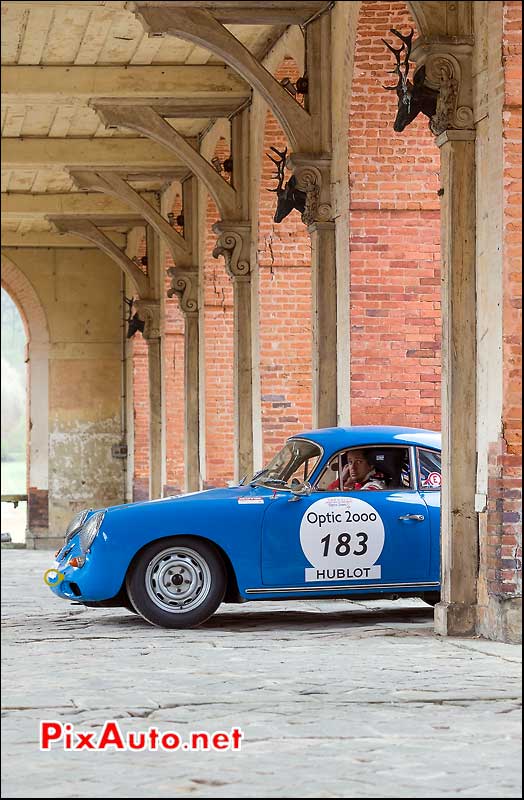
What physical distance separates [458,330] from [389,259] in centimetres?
304

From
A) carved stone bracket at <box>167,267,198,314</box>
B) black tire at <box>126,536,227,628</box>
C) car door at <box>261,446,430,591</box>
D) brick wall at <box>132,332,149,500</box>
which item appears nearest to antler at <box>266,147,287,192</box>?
carved stone bracket at <box>167,267,198,314</box>

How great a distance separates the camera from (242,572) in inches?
385

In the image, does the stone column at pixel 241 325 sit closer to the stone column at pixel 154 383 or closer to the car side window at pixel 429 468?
the car side window at pixel 429 468

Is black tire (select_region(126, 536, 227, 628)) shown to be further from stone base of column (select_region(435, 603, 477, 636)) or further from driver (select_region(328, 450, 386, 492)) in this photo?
stone base of column (select_region(435, 603, 477, 636))

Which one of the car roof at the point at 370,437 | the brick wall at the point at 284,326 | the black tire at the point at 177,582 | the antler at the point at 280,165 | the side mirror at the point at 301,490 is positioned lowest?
the black tire at the point at 177,582

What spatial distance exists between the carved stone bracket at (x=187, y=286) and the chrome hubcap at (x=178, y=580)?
35.1 feet

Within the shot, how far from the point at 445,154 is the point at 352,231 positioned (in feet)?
9.05

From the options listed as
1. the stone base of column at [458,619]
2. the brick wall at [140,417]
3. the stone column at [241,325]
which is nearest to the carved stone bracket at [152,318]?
the brick wall at [140,417]

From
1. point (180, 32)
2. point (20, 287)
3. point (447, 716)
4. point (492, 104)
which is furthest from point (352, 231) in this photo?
point (20, 287)

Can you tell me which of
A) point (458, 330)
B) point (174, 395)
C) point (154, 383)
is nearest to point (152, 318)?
point (154, 383)

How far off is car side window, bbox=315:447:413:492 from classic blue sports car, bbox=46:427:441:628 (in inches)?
0.6

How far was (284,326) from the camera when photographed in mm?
15812

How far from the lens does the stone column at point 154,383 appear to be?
79.9 feet

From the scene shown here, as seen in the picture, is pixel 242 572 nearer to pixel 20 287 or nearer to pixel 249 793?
pixel 249 793
